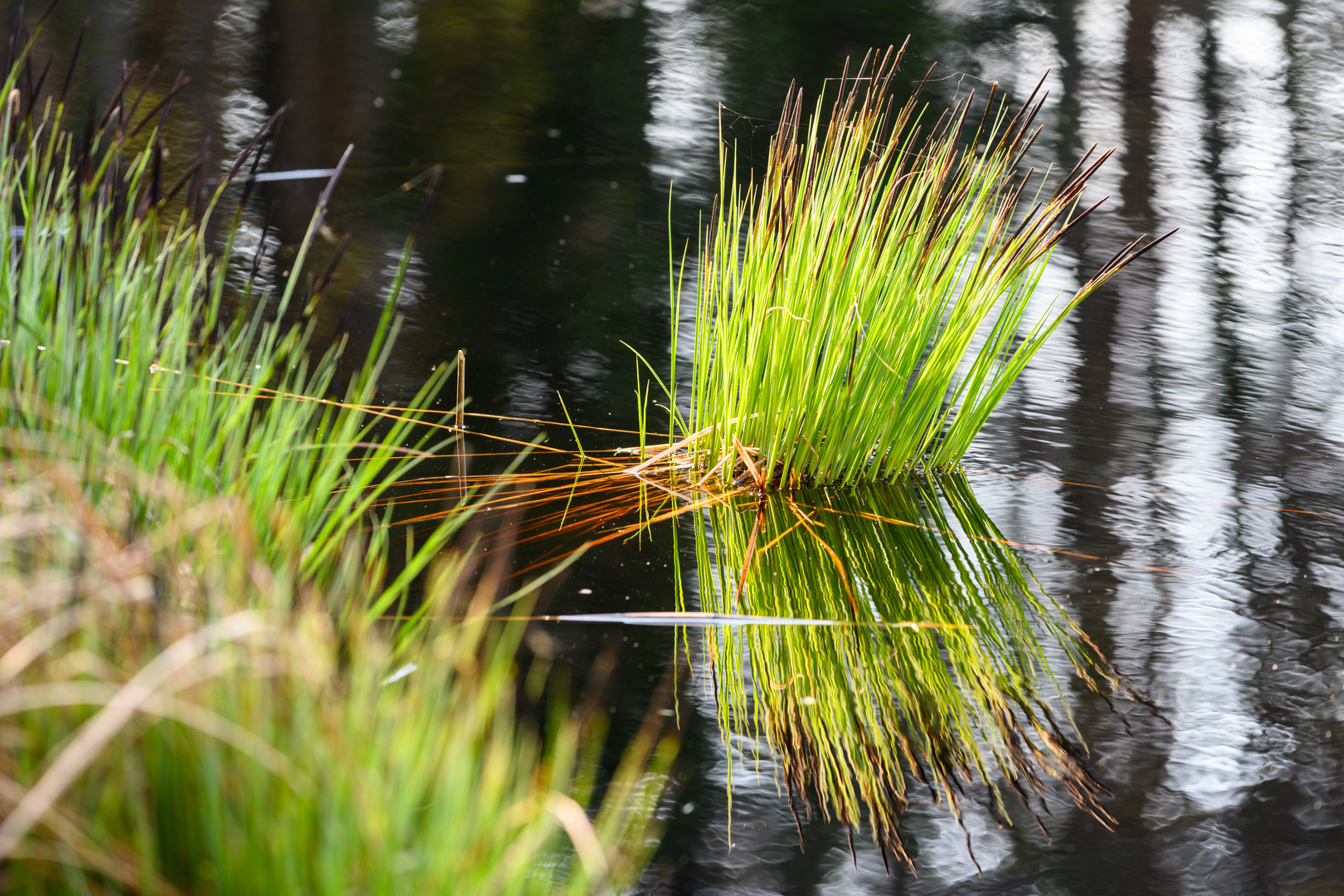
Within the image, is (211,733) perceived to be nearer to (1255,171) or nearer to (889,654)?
(889,654)

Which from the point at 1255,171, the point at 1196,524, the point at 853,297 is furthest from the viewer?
the point at 1255,171

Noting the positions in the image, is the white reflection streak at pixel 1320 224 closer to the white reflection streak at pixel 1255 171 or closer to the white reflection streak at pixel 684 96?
the white reflection streak at pixel 1255 171

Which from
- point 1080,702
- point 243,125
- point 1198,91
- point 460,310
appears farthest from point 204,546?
point 1198,91

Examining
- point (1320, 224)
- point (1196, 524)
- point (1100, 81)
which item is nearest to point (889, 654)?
point (1196, 524)

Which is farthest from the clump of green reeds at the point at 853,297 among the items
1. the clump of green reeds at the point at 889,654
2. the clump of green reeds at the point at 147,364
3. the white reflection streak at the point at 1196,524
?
the clump of green reeds at the point at 147,364

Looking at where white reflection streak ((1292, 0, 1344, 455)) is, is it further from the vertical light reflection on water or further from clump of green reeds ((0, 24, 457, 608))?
clump of green reeds ((0, 24, 457, 608))

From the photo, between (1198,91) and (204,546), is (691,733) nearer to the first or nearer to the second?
(204,546)
